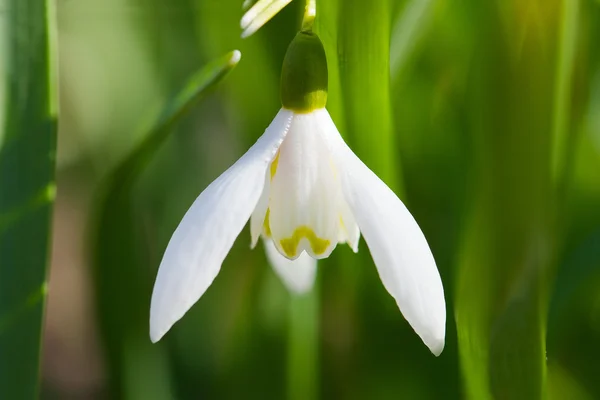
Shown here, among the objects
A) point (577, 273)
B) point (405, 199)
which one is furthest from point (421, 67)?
point (577, 273)

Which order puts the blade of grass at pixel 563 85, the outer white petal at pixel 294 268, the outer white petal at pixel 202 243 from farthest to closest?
the outer white petal at pixel 294 268 → the blade of grass at pixel 563 85 → the outer white petal at pixel 202 243

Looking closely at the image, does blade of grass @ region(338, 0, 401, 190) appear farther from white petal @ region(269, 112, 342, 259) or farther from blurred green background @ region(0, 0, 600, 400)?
white petal @ region(269, 112, 342, 259)

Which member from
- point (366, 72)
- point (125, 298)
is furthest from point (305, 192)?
point (125, 298)

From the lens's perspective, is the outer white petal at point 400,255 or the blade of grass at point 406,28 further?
Result: the blade of grass at point 406,28

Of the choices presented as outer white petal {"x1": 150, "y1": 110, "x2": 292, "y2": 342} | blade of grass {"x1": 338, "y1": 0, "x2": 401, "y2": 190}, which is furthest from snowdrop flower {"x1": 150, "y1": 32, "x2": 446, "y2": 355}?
blade of grass {"x1": 338, "y1": 0, "x2": 401, "y2": 190}

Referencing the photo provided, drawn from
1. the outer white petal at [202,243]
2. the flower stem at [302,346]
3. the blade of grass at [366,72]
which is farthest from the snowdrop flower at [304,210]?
the flower stem at [302,346]

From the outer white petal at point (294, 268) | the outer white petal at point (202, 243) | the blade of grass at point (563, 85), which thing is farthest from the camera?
the outer white petal at point (294, 268)

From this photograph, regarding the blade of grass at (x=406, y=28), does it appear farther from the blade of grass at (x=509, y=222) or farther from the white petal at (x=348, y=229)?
the white petal at (x=348, y=229)
